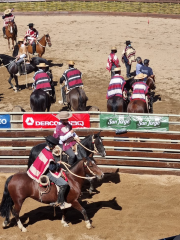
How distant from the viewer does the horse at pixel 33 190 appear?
10.5m

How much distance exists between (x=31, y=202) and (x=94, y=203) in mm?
1729

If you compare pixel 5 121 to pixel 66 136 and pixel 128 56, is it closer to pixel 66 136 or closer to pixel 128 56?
pixel 66 136

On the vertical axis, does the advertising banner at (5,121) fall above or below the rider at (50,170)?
above

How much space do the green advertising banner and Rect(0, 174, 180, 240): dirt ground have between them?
152cm

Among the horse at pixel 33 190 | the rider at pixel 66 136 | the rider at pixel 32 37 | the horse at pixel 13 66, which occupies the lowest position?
the horse at pixel 33 190

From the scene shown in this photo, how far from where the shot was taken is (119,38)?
92.3 ft

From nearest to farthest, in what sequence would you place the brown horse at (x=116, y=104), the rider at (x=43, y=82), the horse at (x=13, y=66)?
1. the brown horse at (x=116, y=104)
2. the rider at (x=43, y=82)
3. the horse at (x=13, y=66)

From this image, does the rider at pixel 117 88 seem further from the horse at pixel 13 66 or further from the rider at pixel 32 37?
the rider at pixel 32 37

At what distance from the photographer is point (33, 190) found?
1062 cm

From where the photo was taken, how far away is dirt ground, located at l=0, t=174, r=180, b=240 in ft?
35.3

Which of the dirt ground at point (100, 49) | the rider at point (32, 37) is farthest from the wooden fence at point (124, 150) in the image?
the rider at point (32, 37)

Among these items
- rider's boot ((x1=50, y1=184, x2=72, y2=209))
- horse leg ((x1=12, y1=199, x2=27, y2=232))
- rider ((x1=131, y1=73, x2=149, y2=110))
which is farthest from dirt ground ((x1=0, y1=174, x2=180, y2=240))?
rider ((x1=131, y1=73, x2=149, y2=110))

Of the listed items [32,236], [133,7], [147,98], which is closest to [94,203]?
[32,236]

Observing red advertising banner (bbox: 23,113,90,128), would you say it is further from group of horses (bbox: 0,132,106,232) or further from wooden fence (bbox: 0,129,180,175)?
group of horses (bbox: 0,132,106,232)
